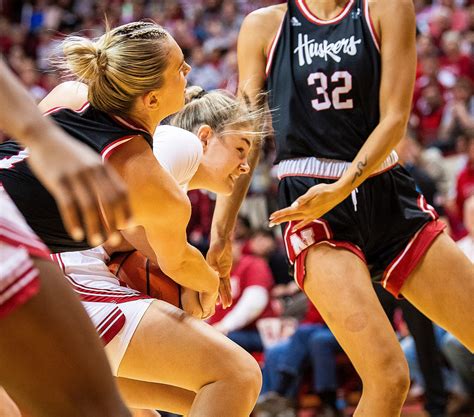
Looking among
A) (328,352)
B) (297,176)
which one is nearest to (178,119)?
(297,176)

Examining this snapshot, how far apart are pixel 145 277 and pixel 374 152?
1.03 meters

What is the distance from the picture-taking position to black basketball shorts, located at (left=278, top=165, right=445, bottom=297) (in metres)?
3.49

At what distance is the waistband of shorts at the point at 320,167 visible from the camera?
356 centimetres

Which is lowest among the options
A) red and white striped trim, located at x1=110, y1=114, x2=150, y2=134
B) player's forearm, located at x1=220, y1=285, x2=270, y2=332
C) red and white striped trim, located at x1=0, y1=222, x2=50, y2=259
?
player's forearm, located at x1=220, y1=285, x2=270, y2=332

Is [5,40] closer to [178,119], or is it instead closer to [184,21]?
[184,21]

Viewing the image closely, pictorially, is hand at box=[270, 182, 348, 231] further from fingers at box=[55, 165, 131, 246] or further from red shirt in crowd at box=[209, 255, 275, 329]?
red shirt in crowd at box=[209, 255, 275, 329]

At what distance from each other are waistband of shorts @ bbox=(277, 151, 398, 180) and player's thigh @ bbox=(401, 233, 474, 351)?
0.40 meters

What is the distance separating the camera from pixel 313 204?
3281 millimetres

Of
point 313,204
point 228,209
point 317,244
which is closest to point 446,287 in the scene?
point 317,244

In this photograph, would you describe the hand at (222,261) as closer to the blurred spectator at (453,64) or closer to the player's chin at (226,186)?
the player's chin at (226,186)

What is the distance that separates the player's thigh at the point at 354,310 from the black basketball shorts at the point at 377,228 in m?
0.07

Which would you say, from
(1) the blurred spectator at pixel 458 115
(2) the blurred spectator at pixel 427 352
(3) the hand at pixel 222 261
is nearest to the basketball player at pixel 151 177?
(3) the hand at pixel 222 261

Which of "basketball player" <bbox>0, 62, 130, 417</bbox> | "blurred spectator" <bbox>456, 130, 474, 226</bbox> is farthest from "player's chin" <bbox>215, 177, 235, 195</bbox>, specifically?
"blurred spectator" <bbox>456, 130, 474, 226</bbox>

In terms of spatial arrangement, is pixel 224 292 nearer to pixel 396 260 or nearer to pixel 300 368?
pixel 396 260
